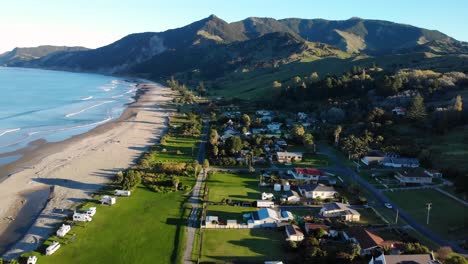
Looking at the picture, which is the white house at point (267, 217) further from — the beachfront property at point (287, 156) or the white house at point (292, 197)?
the beachfront property at point (287, 156)

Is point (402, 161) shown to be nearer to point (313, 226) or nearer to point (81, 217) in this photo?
point (313, 226)

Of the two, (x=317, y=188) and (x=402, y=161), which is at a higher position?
(x=402, y=161)

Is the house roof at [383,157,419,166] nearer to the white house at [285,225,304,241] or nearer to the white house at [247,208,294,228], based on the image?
the white house at [247,208,294,228]

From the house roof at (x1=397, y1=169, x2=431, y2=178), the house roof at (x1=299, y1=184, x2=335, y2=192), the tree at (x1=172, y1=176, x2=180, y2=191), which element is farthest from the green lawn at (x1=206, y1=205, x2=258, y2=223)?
the house roof at (x1=397, y1=169, x2=431, y2=178)

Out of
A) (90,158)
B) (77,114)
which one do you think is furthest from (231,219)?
(77,114)

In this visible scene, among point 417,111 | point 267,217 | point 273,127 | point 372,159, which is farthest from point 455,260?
point 273,127

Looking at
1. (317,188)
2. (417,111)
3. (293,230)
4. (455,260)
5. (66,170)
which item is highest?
(417,111)

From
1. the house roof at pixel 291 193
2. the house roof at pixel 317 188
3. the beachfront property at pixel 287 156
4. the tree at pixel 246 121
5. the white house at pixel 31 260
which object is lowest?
the white house at pixel 31 260

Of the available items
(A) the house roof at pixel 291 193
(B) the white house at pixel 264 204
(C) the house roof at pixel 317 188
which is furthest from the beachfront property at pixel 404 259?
(C) the house roof at pixel 317 188
